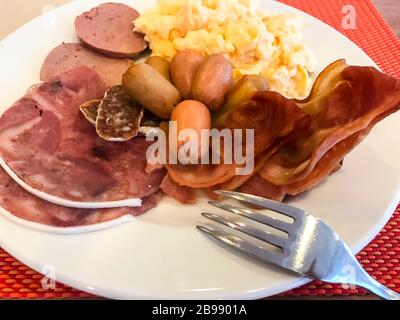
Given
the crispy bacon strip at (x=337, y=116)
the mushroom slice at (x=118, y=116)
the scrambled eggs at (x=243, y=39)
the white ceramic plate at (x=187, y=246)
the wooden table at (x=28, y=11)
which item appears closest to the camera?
the white ceramic plate at (x=187, y=246)

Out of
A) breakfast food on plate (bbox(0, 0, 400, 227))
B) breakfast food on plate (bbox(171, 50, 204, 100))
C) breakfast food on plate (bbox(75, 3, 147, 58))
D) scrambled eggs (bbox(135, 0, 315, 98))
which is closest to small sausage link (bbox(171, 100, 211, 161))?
breakfast food on plate (bbox(0, 0, 400, 227))

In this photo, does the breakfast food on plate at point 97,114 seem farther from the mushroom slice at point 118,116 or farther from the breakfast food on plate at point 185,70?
the breakfast food on plate at point 185,70

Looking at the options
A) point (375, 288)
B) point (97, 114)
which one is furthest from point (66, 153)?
point (375, 288)

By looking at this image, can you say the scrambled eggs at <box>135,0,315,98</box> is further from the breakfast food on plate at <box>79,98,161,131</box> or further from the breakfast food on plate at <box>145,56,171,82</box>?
the breakfast food on plate at <box>79,98,161,131</box>

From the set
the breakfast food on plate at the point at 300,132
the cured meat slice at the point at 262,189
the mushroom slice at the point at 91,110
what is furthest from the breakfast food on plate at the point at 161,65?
the cured meat slice at the point at 262,189

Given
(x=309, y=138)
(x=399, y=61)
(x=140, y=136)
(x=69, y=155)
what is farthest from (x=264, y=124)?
(x=399, y=61)
